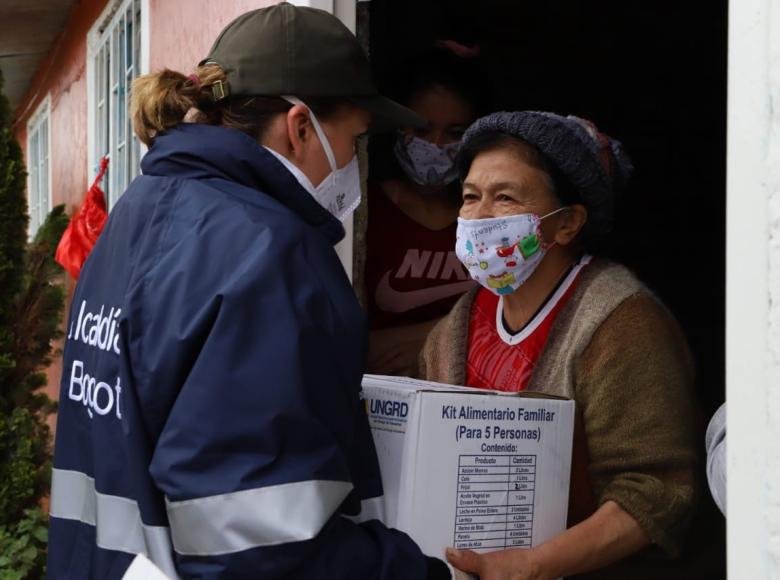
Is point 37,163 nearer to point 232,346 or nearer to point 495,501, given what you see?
point 495,501

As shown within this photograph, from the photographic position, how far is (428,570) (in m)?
1.97

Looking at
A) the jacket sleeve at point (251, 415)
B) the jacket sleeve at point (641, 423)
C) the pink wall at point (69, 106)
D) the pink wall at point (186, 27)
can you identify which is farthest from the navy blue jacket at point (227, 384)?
the pink wall at point (69, 106)

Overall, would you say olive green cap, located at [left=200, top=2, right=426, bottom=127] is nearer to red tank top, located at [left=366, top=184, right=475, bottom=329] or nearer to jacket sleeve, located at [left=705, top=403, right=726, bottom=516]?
jacket sleeve, located at [left=705, top=403, right=726, bottom=516]

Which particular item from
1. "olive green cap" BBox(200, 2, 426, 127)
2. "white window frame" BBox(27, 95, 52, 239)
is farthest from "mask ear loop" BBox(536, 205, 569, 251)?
"white window frame" BBox(27, 95, 52, 239)

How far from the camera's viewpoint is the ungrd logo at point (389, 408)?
2174 mm

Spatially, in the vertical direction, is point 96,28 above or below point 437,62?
above

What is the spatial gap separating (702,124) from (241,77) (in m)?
3.55

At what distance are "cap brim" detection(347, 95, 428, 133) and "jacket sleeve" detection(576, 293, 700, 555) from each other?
2.22ft

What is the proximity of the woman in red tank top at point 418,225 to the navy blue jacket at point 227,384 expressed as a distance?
1.52 m

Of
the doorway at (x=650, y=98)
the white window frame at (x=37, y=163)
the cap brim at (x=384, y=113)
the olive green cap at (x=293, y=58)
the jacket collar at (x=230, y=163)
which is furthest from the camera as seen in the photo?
the white window frame at (x=37, y=163)

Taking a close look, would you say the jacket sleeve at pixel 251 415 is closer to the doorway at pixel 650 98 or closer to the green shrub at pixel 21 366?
the doorway at pixel 650 98
